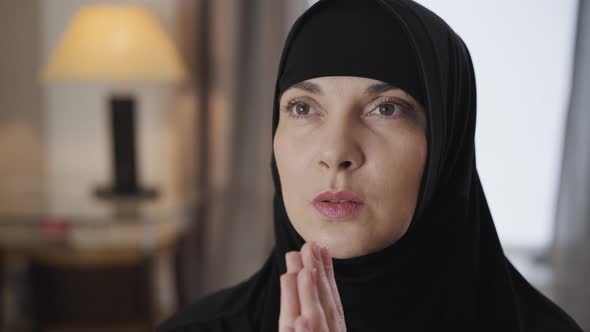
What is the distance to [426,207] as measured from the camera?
2.50ft

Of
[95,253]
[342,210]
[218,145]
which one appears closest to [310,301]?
[342,210]

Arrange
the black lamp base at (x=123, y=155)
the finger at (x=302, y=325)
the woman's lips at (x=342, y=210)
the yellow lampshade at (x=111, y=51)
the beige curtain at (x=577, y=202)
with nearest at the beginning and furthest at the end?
the finger at (x=302, y=325) → the woman's lips at (x=342, y=210) → the beige curtain at (x=577, y=202) → the yellow lampshade at (x=111, y=51) → the black lamp base at (x=123, y=155)

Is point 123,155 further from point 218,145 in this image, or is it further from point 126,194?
point 218,145

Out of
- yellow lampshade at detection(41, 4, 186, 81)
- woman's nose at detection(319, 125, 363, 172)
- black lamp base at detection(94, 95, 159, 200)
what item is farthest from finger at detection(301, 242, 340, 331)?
black lamp base at detection(94, 95, 159, 200)

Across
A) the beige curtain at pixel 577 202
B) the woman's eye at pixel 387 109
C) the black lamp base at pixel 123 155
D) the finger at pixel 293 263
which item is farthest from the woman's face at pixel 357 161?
the black lamp base at pixel 123 155

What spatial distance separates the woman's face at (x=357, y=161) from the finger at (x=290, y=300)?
0.39ft

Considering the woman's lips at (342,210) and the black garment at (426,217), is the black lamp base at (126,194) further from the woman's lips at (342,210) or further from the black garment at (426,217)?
the woman's lips at (342,210)

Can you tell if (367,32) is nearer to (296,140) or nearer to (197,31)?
(296,140)

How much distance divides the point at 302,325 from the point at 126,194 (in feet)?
5.67

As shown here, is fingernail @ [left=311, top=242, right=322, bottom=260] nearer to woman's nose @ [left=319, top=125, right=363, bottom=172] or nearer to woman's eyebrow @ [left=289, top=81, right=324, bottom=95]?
woman's nose @ [left=319, top=125, right=363, bottom=172]

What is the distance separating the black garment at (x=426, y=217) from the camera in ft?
2.40

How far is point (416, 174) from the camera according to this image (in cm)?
74

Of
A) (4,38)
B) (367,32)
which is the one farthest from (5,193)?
(367,32)

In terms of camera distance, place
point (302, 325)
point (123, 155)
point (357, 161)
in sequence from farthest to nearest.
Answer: point (123, 155) → point (357, 161) → point (302, 325)
